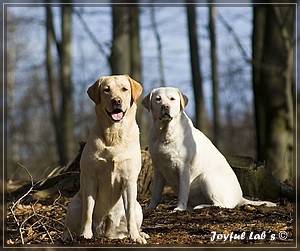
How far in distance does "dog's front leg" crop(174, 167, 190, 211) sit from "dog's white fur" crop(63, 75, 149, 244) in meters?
1.56

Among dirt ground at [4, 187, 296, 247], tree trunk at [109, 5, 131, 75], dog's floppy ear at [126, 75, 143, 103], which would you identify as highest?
tree trunk at [109, 5, 131, 75]

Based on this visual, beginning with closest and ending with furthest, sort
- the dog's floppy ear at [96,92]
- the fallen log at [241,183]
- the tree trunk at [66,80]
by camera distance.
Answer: the dog's floppy ear at [96,92] → the fallen log at [241,183] → the tree trunk at [66,80]

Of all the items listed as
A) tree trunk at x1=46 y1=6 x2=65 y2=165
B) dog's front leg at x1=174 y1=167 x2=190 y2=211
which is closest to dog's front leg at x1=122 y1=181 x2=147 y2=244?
dog's front leg at x1=174 y1=167 x2=190 y2=211

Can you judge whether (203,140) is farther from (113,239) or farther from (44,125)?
(44,125)

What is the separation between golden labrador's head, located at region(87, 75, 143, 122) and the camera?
15.9 feet

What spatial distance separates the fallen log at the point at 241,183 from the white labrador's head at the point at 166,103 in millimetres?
1565

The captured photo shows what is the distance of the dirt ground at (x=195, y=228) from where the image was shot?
199 inches

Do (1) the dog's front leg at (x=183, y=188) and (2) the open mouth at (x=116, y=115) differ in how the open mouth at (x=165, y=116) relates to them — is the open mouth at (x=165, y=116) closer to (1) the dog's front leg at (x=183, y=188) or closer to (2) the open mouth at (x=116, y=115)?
(1) the dog's front leg at (x=183, y=188)

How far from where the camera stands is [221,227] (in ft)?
18.5

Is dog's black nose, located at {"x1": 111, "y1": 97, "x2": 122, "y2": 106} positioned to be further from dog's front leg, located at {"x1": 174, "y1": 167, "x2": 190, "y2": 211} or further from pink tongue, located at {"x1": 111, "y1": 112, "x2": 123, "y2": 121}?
dog's front leg, located at {"x1": 174, "y1": 167, "x2": 190, "y2": 211}

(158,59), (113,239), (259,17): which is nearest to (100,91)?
(113,239)

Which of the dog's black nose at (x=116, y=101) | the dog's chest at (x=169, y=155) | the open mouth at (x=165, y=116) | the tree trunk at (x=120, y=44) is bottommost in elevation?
the dog's chest at (x=169, y=155)

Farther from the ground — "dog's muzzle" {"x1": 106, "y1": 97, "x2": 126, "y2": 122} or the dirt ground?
"dog's muzzle" {"x1": 106, "y1": 97, "x2": 126, "y2": 122}

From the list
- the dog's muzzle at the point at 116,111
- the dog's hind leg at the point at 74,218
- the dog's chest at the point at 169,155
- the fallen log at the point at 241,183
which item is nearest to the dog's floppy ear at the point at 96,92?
the dog's muzzle at the point at 116,111
